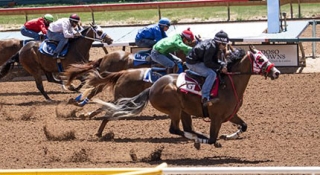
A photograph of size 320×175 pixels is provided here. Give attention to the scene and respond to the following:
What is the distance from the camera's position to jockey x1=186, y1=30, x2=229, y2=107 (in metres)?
10.0

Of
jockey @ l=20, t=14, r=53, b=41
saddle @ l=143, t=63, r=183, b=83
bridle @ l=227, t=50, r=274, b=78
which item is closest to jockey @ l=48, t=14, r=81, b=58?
jockey @ l=20, t=14, r=53, b=41

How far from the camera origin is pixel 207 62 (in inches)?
397

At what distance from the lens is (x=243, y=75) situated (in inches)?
403

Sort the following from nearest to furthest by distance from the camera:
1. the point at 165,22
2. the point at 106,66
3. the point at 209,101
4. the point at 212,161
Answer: the point at 212,161
the point at 209,101
the point at 165,22
the point at 106,66

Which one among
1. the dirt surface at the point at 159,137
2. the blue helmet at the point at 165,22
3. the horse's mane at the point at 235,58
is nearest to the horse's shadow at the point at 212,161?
the dirt surface at the point at 159,137

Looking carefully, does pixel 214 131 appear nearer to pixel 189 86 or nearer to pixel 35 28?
pixel 189 86

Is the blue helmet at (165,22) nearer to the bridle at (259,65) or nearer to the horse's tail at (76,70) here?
the horse's tail at (76,70)

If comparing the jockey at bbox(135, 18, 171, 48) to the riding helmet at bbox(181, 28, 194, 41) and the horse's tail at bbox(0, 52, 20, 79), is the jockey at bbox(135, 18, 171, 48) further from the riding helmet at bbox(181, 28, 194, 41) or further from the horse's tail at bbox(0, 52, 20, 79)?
the horse's tail at bbox(0, 52, 20, 79)

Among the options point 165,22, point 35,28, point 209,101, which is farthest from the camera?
point 35,28

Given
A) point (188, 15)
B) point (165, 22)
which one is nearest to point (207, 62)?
point (165, 22)

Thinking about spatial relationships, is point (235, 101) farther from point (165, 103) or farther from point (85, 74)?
point (85, 74)

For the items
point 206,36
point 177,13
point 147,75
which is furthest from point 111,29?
point 147,75

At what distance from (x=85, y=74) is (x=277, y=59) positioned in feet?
18.8

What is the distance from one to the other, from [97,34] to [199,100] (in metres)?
5.83
